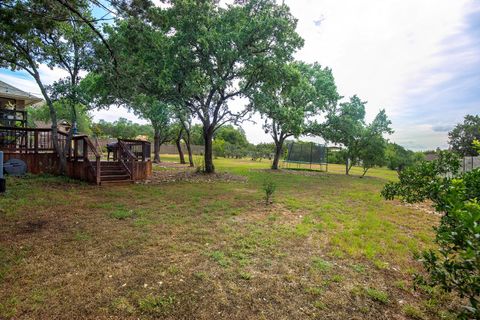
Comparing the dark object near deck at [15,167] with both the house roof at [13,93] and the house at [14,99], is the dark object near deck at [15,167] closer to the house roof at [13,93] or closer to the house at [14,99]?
the house at [14,99]

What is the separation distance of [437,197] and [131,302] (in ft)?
8.54

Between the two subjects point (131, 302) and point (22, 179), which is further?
point (22, 179)

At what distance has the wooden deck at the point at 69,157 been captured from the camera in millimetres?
7688

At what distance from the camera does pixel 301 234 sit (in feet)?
12.6

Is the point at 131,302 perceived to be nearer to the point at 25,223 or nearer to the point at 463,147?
the point at 25,223

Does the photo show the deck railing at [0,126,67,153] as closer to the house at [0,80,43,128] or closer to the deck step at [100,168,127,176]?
the deck step at [100,168,127,176]

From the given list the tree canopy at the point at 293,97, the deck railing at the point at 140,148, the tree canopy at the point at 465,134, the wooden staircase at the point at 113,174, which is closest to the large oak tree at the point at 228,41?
the tree canopy at the point at 293,97

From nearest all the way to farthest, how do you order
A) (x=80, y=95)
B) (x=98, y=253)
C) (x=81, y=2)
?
1. (x=98, y=253)
2. (x=81, y=2)
3. (x=80, y=95)

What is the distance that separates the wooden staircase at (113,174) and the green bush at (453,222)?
7.83m

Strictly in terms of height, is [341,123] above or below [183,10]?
below

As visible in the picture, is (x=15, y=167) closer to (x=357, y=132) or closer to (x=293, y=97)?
(x=293, y=97)

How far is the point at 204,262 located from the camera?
9.06ft

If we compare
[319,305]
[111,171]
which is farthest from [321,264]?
[111,171]

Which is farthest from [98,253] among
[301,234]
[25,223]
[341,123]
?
[341,123]
